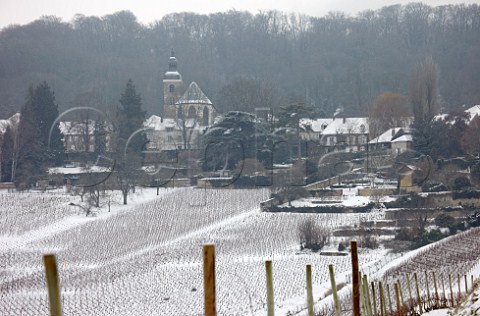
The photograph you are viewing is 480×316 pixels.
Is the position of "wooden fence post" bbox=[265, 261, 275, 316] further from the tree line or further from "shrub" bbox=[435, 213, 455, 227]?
the tree line

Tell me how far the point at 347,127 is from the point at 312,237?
114 feet

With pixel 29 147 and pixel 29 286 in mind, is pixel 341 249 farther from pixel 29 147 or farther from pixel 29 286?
pixel 29 147

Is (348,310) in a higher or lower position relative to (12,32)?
lower

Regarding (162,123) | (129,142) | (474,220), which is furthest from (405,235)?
(162,123)

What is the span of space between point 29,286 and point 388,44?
9291 cm

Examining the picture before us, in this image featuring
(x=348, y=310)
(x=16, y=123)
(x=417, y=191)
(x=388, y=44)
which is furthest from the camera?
(x=388, y=44)

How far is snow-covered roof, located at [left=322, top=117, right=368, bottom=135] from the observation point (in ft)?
203

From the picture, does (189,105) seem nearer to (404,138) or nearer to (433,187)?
(404,138)

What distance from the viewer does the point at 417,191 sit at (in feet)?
127

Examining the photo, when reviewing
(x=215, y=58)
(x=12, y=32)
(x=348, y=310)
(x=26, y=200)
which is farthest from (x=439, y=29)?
(x=348, y=310)

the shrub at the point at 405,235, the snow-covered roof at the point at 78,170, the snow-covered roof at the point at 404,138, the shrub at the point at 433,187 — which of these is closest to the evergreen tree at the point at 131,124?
the snow-covered roof at the point at 78,170

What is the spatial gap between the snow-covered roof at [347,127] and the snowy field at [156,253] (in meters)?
22.3

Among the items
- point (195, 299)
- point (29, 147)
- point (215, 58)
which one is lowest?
point (195, 299)

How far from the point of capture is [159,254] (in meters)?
28.6
